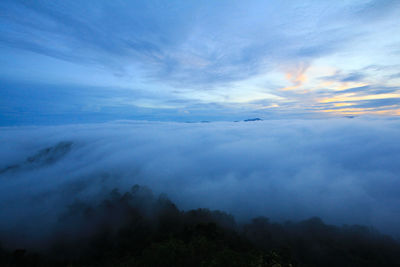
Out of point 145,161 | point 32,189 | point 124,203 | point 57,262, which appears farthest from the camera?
point 145,161

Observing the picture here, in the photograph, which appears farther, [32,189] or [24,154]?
[24,154]

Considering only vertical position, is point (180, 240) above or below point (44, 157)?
above

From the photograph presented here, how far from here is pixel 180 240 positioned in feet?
93.4

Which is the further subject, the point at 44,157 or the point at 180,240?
the point at 44,157

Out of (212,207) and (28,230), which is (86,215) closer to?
(28,230)

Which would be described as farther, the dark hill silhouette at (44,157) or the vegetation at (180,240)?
the dark hill silhouette at (44,157)

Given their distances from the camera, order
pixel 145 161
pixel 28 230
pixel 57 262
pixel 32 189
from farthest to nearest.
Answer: pixel 145 161 < pixel 32 189 < pixel 28 230 < pixel 57 262

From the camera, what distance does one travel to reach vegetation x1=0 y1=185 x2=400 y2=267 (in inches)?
937

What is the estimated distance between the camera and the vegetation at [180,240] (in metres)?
23.8

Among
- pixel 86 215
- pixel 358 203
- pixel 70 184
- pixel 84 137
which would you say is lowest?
pixel 86 215

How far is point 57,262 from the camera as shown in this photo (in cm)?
3862

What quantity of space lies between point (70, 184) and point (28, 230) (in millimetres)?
28869

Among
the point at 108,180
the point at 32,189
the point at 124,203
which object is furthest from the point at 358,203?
the point at 32,189

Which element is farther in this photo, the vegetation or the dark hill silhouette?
the dark hill silhouette
